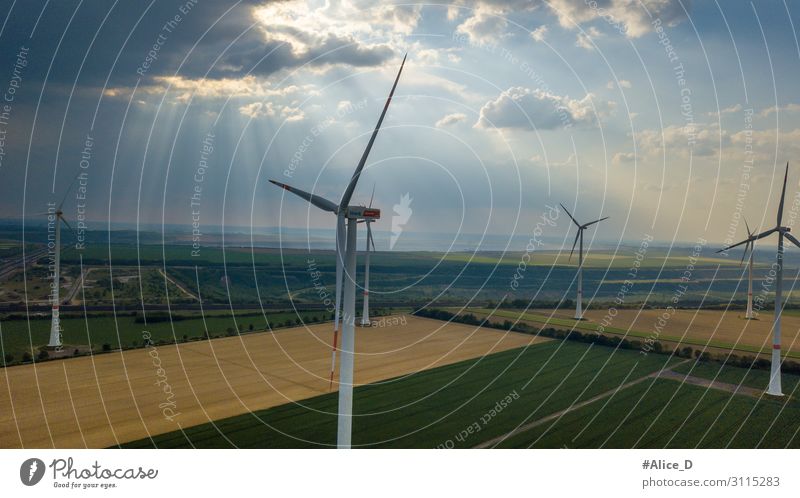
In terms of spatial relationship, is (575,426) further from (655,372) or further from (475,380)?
(655,372)

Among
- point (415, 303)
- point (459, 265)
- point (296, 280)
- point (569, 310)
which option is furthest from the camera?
point (459, 265)

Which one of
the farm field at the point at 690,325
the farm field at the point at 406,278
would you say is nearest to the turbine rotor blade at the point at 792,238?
the farm field at the point at 690,325

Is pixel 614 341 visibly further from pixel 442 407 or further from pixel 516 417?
pixel 442 407

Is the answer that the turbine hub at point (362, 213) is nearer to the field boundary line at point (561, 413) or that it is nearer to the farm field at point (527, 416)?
the farm field at point (527, 416)

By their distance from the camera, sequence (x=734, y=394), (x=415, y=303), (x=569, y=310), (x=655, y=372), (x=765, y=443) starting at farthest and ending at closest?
(x=415, y=303), (x=569, y=310), (x=655, y=372), (x=734, y=394), (x=765, y=443)

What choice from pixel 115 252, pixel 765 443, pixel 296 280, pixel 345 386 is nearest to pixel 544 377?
pixel 765 443

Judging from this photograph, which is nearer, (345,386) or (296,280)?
(345,386)

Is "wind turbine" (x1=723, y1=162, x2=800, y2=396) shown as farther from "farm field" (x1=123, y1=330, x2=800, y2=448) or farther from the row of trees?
the row of trees

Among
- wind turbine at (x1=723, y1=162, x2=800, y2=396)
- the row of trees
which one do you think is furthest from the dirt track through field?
wind turbine at (x1=723, y1=162, x2=800, y2=396)
